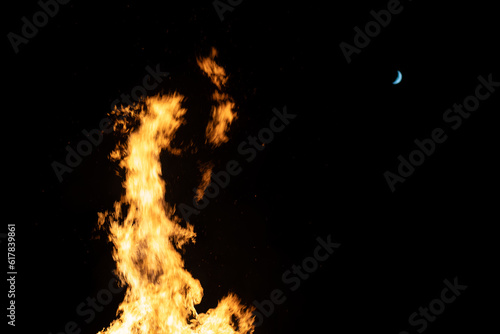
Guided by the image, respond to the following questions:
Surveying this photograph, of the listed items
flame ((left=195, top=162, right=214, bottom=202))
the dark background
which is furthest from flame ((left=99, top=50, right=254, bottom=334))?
flame ((left=195, top=162, right=214, bottom=202))

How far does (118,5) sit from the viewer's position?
430 centimetres

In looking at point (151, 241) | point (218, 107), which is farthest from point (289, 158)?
point (151, 241)

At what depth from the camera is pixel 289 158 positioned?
4.79 metres

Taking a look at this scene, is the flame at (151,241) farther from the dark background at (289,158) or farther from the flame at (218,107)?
the dark background at (289,158)

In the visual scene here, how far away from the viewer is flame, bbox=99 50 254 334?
3.96m

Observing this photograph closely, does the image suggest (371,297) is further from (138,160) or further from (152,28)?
(152,28)

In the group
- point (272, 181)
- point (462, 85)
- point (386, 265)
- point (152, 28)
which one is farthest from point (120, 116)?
point (462, 85)

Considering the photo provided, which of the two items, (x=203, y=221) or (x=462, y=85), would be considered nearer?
(x=462, y=85)

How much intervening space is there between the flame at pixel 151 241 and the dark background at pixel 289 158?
0.27 meters

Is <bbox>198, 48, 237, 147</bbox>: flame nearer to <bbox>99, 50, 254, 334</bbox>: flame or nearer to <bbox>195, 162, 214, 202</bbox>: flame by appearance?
<bbox>99, 50, 254, 334</bbox>: flame

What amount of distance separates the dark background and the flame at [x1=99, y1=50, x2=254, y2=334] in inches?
10.6

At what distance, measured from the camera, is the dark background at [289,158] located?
434 cm

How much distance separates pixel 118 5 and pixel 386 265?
15.2 feet

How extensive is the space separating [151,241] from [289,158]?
200cm
